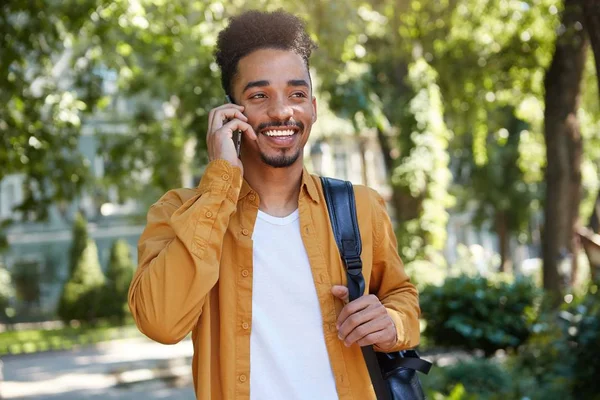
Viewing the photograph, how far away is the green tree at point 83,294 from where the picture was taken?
95.6ft

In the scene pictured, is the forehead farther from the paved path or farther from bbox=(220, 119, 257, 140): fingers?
the paved path

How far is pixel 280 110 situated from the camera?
2693mm

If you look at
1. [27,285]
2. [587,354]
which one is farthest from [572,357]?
[27,285]

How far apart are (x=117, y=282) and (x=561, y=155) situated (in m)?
20.0

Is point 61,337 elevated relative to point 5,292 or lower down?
lower down

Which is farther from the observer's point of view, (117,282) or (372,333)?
(117,282)

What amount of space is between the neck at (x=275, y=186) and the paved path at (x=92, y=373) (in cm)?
1038

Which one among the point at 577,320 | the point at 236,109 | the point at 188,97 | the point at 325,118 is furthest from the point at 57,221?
the point at 236,109

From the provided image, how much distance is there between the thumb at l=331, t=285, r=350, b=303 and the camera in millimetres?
2596

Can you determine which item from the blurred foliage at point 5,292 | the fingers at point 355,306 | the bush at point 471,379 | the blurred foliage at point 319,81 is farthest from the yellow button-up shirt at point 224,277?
the blurred foliage at point 5,292

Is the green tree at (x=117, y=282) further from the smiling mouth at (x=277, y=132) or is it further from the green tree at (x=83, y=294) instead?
the smiling mouth at (x=277, y=132)

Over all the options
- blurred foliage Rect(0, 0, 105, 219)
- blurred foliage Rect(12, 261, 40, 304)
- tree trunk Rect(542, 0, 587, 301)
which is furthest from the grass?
tree trunk Rect(542, 0, 587, 301)

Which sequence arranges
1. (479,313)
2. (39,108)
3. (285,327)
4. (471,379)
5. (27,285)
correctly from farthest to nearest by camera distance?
(27,285), (479,313), (39,108), (471,379), (285,327)

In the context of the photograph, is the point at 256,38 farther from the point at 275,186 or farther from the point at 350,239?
the point at 350,239
